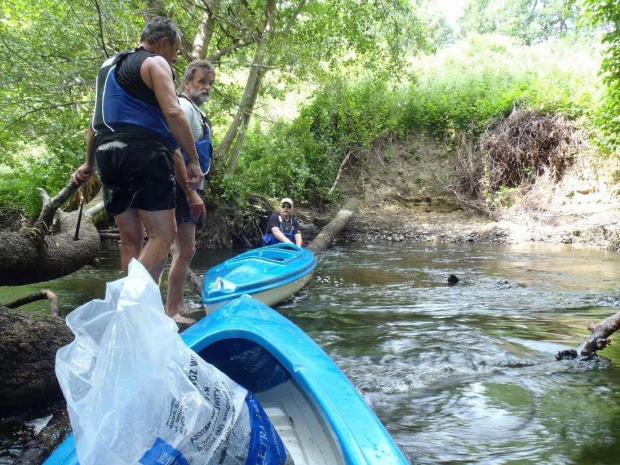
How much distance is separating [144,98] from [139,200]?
1.92 feet

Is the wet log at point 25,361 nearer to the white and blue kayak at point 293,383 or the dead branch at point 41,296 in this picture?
the dead branch at point 41,296

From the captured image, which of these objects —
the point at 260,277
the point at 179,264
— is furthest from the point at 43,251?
the point at 260,277

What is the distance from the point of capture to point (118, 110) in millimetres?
2582

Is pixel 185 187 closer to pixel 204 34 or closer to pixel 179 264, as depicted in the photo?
pixel 179 264

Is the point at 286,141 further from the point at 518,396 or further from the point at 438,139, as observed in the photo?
the point at 518,396

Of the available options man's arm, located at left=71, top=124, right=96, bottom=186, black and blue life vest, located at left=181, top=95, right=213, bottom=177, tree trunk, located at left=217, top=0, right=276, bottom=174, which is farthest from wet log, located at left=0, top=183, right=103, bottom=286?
tree trunk, located at left=217, top=0, right=276, bottom=174

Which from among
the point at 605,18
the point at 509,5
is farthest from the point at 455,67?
the point at 509,5

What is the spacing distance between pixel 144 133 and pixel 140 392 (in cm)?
203

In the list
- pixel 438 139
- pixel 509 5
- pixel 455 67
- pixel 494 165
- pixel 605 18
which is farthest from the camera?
pixel 509 5

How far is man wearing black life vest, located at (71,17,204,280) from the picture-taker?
2.55 meters

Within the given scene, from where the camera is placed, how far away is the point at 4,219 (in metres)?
11.1

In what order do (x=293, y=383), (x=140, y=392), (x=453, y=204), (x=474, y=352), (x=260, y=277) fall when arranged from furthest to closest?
(x=453, y=204), (x=260, y=277), (x=474, y=352), (x=293, y=383), (x=140, y=392)

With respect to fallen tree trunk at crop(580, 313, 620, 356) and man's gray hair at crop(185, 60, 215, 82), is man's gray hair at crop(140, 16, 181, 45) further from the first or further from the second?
fallen tree trunk at crop(580, 313, 620, 356)

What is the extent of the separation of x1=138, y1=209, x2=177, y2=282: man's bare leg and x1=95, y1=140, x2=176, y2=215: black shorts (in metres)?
0.05
